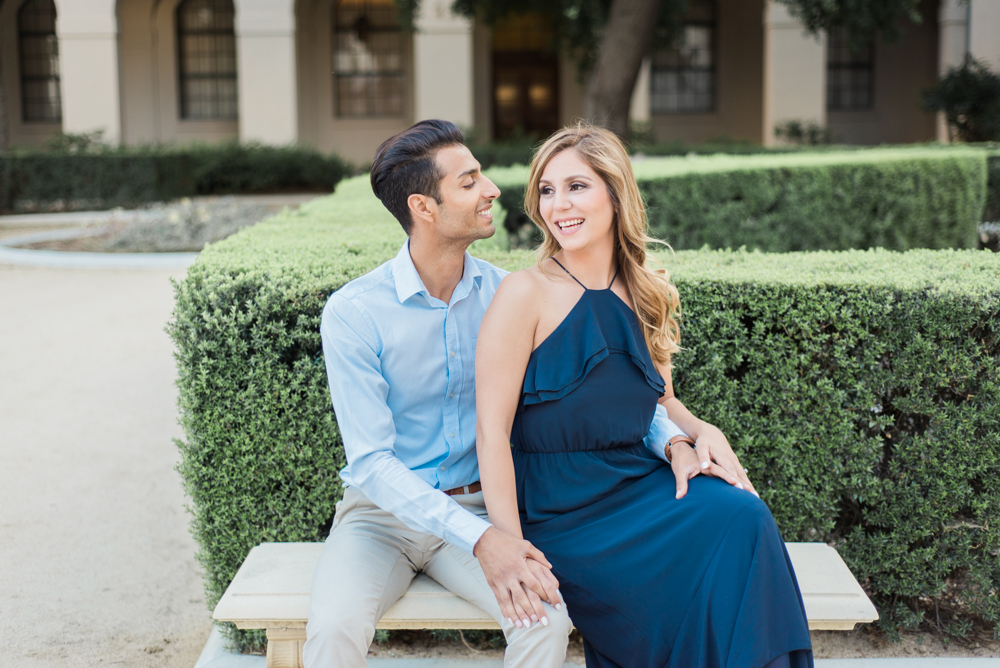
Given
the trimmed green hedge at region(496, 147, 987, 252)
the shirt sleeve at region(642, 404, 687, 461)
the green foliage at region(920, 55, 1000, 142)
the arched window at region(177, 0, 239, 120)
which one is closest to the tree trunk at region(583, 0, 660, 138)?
the trimmed green hedge at region(496, 147, 987, 252)

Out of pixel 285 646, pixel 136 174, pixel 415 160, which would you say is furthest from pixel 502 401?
pixel 136 174

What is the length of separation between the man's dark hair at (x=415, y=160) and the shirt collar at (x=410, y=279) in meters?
0.15

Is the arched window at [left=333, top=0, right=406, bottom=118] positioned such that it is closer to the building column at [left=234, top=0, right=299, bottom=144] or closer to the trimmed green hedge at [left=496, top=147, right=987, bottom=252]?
the building column at [left=234, top=0, right=299, bottom=144]

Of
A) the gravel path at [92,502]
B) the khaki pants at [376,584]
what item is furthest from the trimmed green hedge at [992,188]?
the khaki pants at [376,584]

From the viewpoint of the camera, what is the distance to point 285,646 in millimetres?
2381

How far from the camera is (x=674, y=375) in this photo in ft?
9.93

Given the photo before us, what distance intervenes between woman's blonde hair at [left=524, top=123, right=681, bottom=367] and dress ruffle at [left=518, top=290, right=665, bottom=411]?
118mm

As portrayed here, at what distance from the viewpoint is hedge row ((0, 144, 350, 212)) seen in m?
17.1

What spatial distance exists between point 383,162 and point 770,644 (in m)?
1.59

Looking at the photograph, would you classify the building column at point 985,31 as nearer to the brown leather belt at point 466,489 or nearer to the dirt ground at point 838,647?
the dirt ground at point 838,647

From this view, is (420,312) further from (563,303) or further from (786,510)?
(786,510)

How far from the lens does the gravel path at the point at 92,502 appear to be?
327 centimetres

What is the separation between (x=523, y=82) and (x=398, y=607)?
2279 centimetres

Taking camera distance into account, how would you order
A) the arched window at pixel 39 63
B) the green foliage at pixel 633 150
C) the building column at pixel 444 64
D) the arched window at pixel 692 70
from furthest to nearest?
1. the arched window at pixel 39 63
2. the arched window at pixel 692 70
3. the building column at pixel 444 64
4. the green foliage at pixel 633 150
